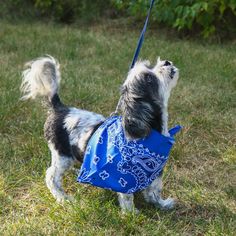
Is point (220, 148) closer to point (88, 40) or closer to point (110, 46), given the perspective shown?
point (110, 46)

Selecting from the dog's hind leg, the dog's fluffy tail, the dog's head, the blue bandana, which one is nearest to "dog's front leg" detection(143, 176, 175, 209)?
the blue bandana

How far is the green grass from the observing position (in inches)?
119

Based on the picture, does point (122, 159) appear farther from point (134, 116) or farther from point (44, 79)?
point (44, 79)

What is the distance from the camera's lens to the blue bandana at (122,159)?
2.94 meters

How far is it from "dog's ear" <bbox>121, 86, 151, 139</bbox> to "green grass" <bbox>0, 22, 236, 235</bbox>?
54 centimetres

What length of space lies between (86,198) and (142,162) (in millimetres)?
556

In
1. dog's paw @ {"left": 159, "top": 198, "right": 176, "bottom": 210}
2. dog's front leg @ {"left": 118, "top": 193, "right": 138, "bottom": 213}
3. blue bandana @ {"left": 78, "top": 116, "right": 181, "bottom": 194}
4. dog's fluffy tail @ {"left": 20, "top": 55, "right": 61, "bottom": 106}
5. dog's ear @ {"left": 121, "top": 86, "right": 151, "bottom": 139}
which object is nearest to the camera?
dog's ear @ {"left": 121, "top": 86, "right": 151, "bottom": 139}

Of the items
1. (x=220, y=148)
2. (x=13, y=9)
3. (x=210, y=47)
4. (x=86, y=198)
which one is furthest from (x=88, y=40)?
(x=86, y=198)

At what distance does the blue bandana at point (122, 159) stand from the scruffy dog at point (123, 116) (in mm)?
85

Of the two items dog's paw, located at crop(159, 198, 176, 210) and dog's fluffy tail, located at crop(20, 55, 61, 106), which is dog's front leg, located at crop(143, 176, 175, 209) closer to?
dog's paw, located at crop(159, 198, 176, 210)

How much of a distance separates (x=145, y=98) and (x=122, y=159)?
0.41 m

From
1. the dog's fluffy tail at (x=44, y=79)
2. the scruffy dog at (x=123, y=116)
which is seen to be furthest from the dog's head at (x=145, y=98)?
the dog's fluffy tail at (x=44, y=79)

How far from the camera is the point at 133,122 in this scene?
2818 mm

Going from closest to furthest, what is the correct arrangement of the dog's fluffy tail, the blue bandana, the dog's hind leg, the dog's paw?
the blue bandana
the dog's paw
the dog's hind leg
the dog's fluffy tail
